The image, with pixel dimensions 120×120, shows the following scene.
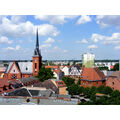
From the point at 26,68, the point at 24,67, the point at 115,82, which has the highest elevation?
the point at 24,67

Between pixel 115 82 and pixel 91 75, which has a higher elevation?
pixel 91 75

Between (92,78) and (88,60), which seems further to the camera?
(88,60)

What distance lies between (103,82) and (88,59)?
412 centimetres

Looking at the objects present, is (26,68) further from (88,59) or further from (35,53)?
(88,59)

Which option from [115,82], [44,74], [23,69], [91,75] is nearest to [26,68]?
[23,69]

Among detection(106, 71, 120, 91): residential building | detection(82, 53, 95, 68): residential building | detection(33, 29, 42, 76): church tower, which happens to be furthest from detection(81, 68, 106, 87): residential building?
detection(33, 29, 42, 76): church tower

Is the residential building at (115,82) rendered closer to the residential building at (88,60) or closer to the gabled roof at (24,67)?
the residential building at (88,60)

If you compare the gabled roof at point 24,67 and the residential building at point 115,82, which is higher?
the gabled roof at point 24,67

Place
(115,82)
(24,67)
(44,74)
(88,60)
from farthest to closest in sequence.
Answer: (24,67)
(44,74)
(88,60)
(115,82)

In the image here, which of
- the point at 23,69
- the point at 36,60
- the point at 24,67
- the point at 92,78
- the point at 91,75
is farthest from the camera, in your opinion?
the point at 24,67

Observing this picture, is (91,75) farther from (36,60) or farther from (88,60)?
(36,60)

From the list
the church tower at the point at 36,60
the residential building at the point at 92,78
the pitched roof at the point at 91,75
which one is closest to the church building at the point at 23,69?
the church tower at the point at 36,60

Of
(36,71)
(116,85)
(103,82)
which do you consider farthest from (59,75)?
(116,85)

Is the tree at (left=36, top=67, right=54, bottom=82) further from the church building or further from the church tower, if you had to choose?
the church building
